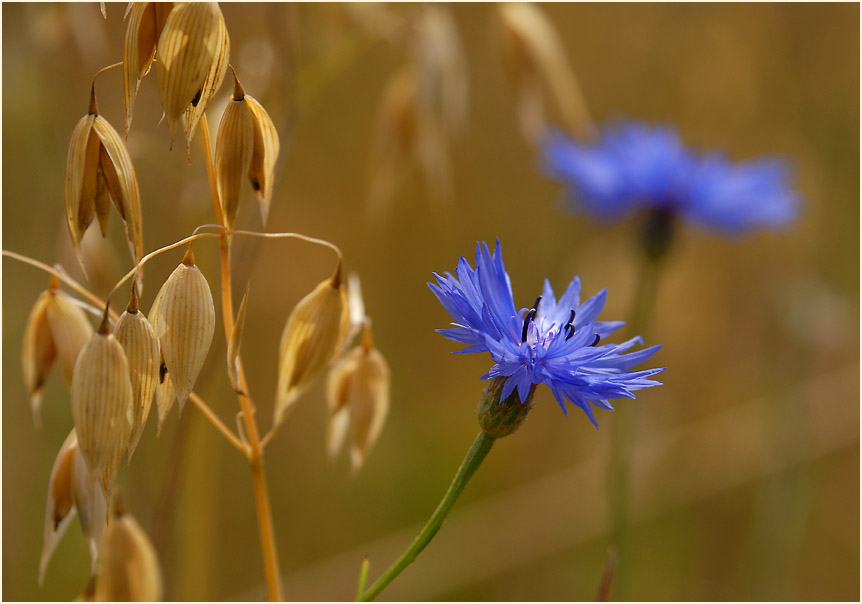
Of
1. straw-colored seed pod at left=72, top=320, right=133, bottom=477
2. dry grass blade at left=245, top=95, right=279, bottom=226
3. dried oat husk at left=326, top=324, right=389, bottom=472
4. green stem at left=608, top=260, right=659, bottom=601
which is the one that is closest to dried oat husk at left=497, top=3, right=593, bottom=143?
green stem at left=608, top=260, right=659, bottom=601

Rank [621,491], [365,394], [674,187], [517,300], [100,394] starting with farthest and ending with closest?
[517,300], [674,187], [621,491], [365,394], [100,394]

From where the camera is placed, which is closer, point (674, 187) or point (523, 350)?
point (523, 350)

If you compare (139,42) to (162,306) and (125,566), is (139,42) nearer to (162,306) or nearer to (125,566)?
(162,306)

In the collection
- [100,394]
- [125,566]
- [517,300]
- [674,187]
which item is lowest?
[125,566]

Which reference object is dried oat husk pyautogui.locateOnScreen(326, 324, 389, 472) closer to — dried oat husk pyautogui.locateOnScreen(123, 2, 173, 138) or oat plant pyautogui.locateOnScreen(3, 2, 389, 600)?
oat plant pyautogui.locateOnScreen(3, 2, 389, 600)

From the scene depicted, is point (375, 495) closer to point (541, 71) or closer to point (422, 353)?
point (422, 353)

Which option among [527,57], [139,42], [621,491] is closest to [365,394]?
[139,42]

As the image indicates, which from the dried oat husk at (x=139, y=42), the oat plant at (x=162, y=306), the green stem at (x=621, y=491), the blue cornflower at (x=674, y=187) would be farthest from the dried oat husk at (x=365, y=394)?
the blue cornflower at (x=674, y=187)
